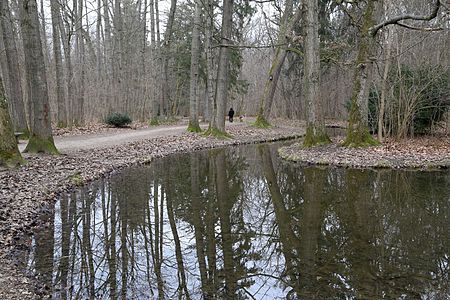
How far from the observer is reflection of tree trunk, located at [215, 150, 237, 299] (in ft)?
14.6

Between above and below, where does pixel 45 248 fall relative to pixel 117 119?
below

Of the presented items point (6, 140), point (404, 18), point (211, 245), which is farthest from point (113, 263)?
point (404, 18)

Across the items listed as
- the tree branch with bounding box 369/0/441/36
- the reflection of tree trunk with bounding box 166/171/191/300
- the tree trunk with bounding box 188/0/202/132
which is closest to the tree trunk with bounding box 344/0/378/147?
the tree branch with bounding box 369/0/441/36

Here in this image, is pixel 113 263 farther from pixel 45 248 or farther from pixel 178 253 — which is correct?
pixel 45 248

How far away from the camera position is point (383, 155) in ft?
41.6

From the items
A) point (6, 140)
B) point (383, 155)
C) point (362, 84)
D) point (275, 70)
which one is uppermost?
point (275, 70)

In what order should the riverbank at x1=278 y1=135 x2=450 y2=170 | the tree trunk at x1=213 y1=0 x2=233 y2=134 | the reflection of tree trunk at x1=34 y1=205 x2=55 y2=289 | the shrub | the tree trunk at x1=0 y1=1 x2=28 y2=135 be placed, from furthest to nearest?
the shrub → the tree trunk at x1=213 y1=0 x2=233 y2=134 → the tree trunk at x1=0 y1=1 x2=28 y2=135 → the riverbank at x1=278 y1=135 x2=450 y2=170 → the reflection of tree trunk at x1=34 y1=205 x2=55 y2=289

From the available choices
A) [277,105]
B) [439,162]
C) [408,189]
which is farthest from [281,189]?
[277,105]

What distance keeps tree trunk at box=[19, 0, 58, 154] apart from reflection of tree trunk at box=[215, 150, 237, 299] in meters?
5.50

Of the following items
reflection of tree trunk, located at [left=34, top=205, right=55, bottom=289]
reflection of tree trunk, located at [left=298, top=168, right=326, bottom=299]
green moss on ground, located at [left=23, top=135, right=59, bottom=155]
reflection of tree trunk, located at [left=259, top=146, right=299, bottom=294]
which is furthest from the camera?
green moss on ground, located at [left=23, top=135, right=59, bottom=155]

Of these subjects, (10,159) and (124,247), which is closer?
(124,247)

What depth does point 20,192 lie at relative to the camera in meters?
7.60

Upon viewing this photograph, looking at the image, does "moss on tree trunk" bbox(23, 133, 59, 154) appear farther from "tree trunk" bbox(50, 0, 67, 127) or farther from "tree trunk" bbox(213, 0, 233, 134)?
"tree trunk" bbox(50, 0, 67, 127)

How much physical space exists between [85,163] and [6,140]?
2.42m
